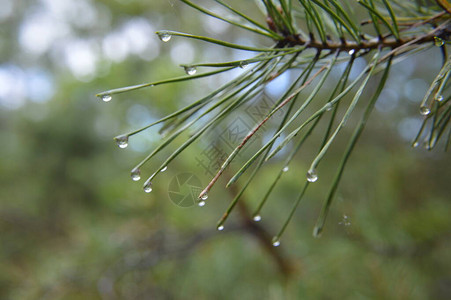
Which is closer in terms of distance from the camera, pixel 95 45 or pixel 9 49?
pixel 95 45

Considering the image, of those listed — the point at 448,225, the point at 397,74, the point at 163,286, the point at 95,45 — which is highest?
the point at 95,45

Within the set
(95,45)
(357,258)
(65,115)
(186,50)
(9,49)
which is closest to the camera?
(357,258)

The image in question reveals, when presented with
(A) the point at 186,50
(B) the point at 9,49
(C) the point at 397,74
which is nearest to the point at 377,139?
(C) the point at 397,74

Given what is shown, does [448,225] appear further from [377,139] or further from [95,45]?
[95,45]

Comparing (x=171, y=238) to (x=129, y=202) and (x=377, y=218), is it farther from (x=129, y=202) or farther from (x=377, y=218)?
(x=377, y=218)

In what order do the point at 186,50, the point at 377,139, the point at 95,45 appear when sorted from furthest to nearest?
the point at 95,45 < the point at 377,139 < the point at 186,50

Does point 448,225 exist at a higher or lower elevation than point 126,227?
lower

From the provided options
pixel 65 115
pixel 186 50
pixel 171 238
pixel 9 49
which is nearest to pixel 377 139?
pixel 186 50
